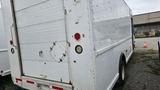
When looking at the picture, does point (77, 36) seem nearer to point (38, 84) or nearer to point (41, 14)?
point (41, 14)

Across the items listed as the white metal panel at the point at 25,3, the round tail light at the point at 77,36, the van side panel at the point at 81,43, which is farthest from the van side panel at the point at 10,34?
the round tail light at the point at 77,36

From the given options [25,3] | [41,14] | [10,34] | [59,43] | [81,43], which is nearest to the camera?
[81,43]

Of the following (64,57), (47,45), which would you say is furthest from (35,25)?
(64,57)

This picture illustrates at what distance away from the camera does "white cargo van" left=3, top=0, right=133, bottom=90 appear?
2316mm

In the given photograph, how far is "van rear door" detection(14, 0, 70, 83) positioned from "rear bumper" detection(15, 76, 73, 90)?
0.25 ft

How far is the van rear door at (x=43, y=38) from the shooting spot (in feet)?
8.58

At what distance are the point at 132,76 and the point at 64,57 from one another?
366cm

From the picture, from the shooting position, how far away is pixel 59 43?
8.66 ft

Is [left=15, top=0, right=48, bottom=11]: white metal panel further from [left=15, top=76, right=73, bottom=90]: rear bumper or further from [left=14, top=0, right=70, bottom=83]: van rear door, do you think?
[left=15, top=76, right=73, bottom=90]: rear bumper

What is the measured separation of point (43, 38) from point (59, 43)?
0.44m

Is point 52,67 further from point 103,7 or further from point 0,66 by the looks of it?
point 0,66

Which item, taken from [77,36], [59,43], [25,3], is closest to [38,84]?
[59,43]

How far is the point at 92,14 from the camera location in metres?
2.34

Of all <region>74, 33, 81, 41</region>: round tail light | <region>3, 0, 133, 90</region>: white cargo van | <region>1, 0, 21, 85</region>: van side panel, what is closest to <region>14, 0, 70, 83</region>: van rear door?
<region>3, 0, 133, 90</region>: white cargo van
